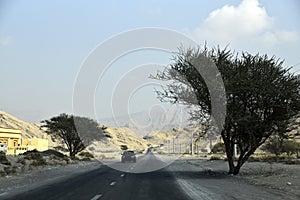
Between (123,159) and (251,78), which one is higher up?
(251,78)

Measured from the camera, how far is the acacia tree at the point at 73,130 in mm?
70812

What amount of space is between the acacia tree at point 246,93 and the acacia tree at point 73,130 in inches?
1638

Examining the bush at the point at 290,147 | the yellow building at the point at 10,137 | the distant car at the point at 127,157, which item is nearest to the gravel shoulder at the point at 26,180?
the distant car at the point at 127,157

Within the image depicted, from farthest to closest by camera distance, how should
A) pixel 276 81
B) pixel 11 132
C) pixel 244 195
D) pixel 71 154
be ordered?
pixel 11 132, pixel 71 154, pixel 276 81, pixel 244 195

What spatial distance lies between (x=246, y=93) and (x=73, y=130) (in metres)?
47.4

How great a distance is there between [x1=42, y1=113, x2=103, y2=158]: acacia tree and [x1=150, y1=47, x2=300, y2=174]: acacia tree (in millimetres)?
41617

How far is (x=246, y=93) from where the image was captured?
2866 centimetres

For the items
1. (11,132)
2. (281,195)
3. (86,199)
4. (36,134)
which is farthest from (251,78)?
(36,134)

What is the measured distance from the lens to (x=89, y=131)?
75812mm

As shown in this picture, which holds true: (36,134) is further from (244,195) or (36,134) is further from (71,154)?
(244,195)

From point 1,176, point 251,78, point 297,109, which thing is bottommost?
point 1,176

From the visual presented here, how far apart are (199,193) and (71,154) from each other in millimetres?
54462

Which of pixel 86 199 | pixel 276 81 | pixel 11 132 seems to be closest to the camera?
pixel 86 199

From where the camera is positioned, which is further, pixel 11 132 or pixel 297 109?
pixel 11 132
